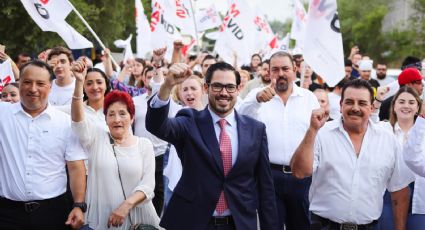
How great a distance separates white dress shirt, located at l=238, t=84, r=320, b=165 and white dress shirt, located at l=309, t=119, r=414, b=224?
1.33 meters

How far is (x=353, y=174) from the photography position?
17.5ft

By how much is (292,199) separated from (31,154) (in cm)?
273

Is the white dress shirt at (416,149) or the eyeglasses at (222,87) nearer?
the eyeglasses at (222,87)

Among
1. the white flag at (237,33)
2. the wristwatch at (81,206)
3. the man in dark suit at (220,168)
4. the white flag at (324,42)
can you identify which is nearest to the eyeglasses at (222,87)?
the man in dark suit at (220,168)

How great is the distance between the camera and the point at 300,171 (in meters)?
5.18

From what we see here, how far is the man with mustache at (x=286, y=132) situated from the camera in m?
6.78

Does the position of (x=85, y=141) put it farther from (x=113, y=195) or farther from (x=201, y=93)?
(x=201, y=93)

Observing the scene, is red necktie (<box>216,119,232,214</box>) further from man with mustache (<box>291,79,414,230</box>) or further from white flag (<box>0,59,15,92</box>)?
white flag (<box>0,59,15,92</box>)

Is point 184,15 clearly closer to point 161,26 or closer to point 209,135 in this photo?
point 161,26

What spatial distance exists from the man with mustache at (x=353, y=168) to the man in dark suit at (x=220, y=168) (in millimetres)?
463

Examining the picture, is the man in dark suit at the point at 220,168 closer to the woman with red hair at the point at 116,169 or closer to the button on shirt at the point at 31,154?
the woman with red hair at the point at 116,169

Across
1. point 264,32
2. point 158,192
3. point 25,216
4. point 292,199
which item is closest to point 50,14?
point 158,192

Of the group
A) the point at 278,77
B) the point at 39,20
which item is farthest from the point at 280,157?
the point at 39,20

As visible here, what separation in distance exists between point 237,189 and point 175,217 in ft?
1.57
